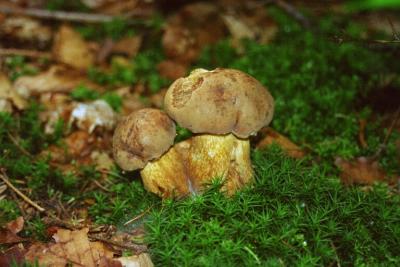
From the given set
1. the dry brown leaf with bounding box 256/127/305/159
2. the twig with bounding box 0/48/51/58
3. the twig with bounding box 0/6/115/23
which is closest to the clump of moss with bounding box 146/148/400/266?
the dry brown leaf with bounding box 256/127/305/159

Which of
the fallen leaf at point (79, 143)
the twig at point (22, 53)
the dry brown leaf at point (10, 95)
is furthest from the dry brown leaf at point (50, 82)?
the fallen leaf at point (79, 143)

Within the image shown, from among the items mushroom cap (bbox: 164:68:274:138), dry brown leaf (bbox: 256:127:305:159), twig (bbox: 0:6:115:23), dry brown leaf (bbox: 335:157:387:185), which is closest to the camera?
mushroom cap (bbox: 164:68:274:138)

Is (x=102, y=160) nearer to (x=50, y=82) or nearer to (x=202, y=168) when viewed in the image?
(x=202, y=168)

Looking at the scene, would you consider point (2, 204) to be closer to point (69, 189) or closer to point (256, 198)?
point (69, 189)

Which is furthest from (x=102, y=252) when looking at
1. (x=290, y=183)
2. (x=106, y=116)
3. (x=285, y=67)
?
(x=285, y=67)

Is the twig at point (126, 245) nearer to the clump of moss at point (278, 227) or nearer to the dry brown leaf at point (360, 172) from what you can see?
the clump of moss at point (278, 227)

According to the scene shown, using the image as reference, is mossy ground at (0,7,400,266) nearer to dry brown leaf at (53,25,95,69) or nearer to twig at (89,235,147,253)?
twig at (89,235,147,253)
